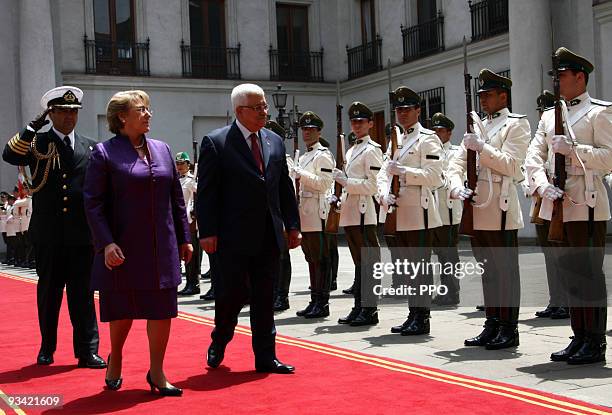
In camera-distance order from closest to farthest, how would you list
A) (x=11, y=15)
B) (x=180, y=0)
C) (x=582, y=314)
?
(x=582, y=314) → (x=11, y=15) → (x=180, y=0)

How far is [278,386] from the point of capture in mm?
5949

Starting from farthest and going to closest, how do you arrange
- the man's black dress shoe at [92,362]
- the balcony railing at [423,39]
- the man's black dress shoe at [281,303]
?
the balcony railing at [423,39]
the man's black dress shoe at [281,303]
the man's black dress shoe at [92,362]

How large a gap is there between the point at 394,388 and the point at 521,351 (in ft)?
5.54

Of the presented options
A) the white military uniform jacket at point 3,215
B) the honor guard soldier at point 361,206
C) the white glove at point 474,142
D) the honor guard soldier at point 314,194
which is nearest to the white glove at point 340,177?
the honor guard soldier at point 361,206

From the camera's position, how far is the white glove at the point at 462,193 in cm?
717

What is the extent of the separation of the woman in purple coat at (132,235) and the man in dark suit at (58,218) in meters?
1.28

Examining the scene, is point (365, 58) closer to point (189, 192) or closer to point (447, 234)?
point (189, 192)

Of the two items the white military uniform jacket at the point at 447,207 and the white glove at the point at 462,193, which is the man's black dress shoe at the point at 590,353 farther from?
the white military uniform jacket at the point at 447,207

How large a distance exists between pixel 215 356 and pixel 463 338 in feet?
7.56

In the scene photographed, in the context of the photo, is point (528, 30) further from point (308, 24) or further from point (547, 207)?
point (547, 207)

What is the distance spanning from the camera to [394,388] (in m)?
5.77

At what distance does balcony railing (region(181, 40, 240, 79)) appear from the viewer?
93.6 feet

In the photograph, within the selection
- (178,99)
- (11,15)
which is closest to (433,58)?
(178,99)

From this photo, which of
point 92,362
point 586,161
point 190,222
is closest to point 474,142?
point 586,161
